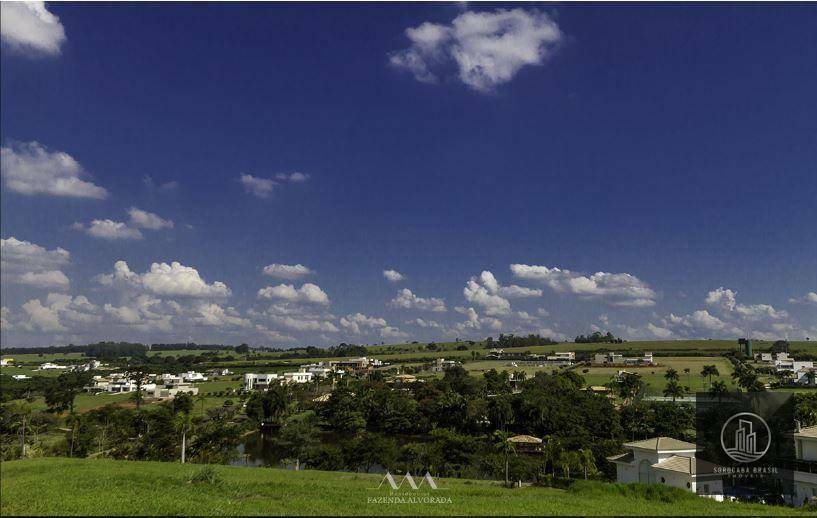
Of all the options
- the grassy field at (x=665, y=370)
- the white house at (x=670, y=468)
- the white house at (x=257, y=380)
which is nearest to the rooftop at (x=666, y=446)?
the white house at (x=670, y=468)

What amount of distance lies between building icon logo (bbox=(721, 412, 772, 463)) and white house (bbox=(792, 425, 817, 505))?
3.39 m

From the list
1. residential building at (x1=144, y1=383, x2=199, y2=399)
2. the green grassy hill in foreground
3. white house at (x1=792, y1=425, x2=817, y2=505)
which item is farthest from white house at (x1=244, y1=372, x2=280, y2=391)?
white house at (x1=792, y1=425, x2=817, y2=505)

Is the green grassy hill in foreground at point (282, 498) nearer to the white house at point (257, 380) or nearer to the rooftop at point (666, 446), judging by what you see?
the rooftop at point (666, 446)

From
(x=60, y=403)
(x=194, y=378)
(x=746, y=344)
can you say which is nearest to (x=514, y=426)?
(x=60, y=403)

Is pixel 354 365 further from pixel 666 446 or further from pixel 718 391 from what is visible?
pixel 666 446

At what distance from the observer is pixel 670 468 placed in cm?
3138

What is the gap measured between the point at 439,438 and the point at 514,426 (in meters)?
24.0

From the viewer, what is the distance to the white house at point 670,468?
30230 millimetres

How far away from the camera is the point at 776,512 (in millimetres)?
22594

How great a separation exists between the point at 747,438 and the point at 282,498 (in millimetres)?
23903

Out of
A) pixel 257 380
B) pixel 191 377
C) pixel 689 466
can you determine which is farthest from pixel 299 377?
pixel 689 466

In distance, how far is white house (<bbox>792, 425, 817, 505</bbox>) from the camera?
96.5 feet

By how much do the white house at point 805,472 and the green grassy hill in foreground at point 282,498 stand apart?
7.68 meters

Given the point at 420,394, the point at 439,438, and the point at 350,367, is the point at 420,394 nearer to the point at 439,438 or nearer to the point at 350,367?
the point at 439,438
